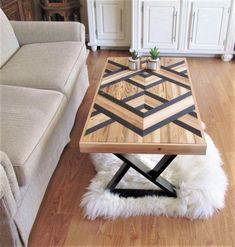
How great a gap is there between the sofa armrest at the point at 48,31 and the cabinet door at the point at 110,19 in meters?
0.99

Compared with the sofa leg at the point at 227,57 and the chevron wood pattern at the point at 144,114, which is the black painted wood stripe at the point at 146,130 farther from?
the sofa leg at the point at 227,57

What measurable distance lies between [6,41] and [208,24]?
199 cm

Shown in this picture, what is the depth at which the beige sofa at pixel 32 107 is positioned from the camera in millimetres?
1325

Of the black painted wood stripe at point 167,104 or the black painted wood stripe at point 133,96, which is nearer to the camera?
the black painted wood stripe at point 167,104

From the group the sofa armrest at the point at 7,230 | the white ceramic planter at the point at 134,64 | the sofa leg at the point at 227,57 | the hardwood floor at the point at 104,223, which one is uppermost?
the white ceramic planter at the point at 134,64

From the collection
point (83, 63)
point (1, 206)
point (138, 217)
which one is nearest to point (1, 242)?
point (1, 206)

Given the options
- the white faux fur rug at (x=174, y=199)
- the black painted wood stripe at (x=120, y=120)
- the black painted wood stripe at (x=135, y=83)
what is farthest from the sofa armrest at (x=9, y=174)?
the black painted wood stripe at (x=135, y=83)

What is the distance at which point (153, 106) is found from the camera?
1.66 metres

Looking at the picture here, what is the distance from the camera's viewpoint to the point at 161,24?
3.26 metres

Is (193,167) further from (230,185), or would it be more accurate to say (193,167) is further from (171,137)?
(171,137)

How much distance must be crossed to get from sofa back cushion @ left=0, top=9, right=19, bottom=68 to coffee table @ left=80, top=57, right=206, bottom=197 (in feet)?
2.52

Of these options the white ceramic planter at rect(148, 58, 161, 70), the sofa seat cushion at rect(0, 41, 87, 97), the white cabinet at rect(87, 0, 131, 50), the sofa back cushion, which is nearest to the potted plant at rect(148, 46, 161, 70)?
the white ceramic planter at rect(148, 58, 161, 70)

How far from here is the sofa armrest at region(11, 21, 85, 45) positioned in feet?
8.16

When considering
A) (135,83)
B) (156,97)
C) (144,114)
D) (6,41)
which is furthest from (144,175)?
(6,41)
